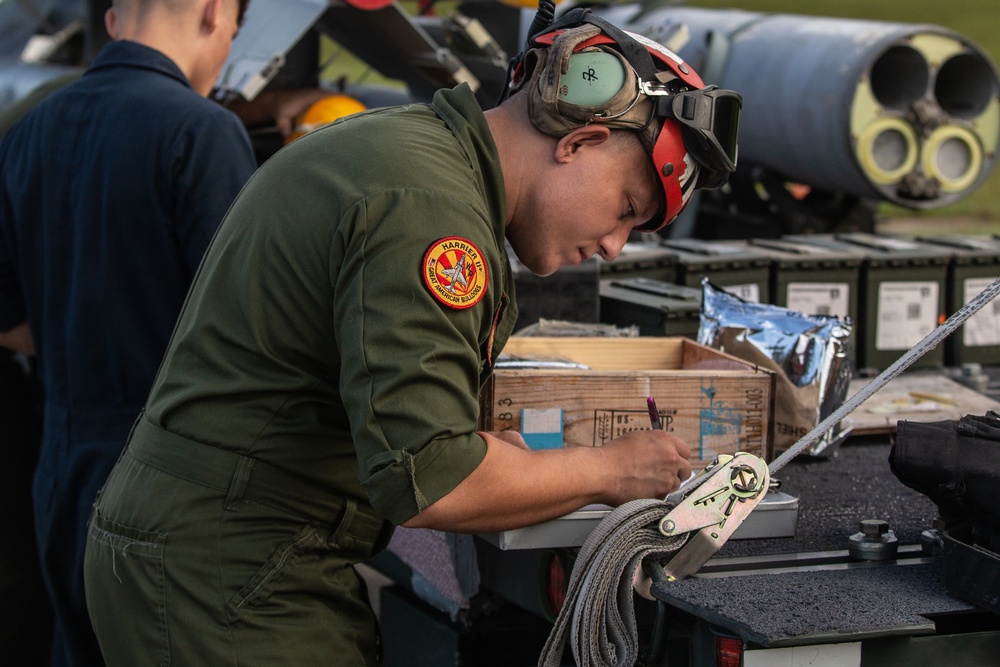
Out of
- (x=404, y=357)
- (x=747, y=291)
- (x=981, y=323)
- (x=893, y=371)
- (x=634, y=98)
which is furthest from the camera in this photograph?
(x=981, y=323)

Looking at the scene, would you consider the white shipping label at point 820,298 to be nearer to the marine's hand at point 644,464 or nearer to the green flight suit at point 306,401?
the marine's hand at point 644,464

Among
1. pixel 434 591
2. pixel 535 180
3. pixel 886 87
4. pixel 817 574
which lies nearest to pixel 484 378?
pixel 535 180

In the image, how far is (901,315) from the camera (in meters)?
3.46

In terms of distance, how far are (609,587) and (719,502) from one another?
207 millimetres

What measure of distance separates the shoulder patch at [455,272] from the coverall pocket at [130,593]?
56 cm

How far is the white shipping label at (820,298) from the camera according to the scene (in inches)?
134

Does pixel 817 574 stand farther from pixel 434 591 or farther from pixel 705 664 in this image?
pixel 434 591

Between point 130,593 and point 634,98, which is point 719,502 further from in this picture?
point 130,593

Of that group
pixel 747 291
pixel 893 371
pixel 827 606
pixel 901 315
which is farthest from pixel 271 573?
pixel 901 315

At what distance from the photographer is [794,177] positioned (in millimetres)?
5516

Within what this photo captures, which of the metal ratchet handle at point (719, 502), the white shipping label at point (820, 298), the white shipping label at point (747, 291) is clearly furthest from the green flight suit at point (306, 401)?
the white shipping label at point (820, 298)

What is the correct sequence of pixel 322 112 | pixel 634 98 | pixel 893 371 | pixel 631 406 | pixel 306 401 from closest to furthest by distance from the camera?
pixel 306 401
pixel 634 98
pixel 893 371
pixel 631 406
pixel 322 112

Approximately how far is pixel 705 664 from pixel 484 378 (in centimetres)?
56

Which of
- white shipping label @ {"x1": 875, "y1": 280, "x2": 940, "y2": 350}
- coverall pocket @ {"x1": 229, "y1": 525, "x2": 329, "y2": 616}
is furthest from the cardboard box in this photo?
white shipping label @ {"x1": 875, "y1": 280, "x2": 940, "y2": 350}
